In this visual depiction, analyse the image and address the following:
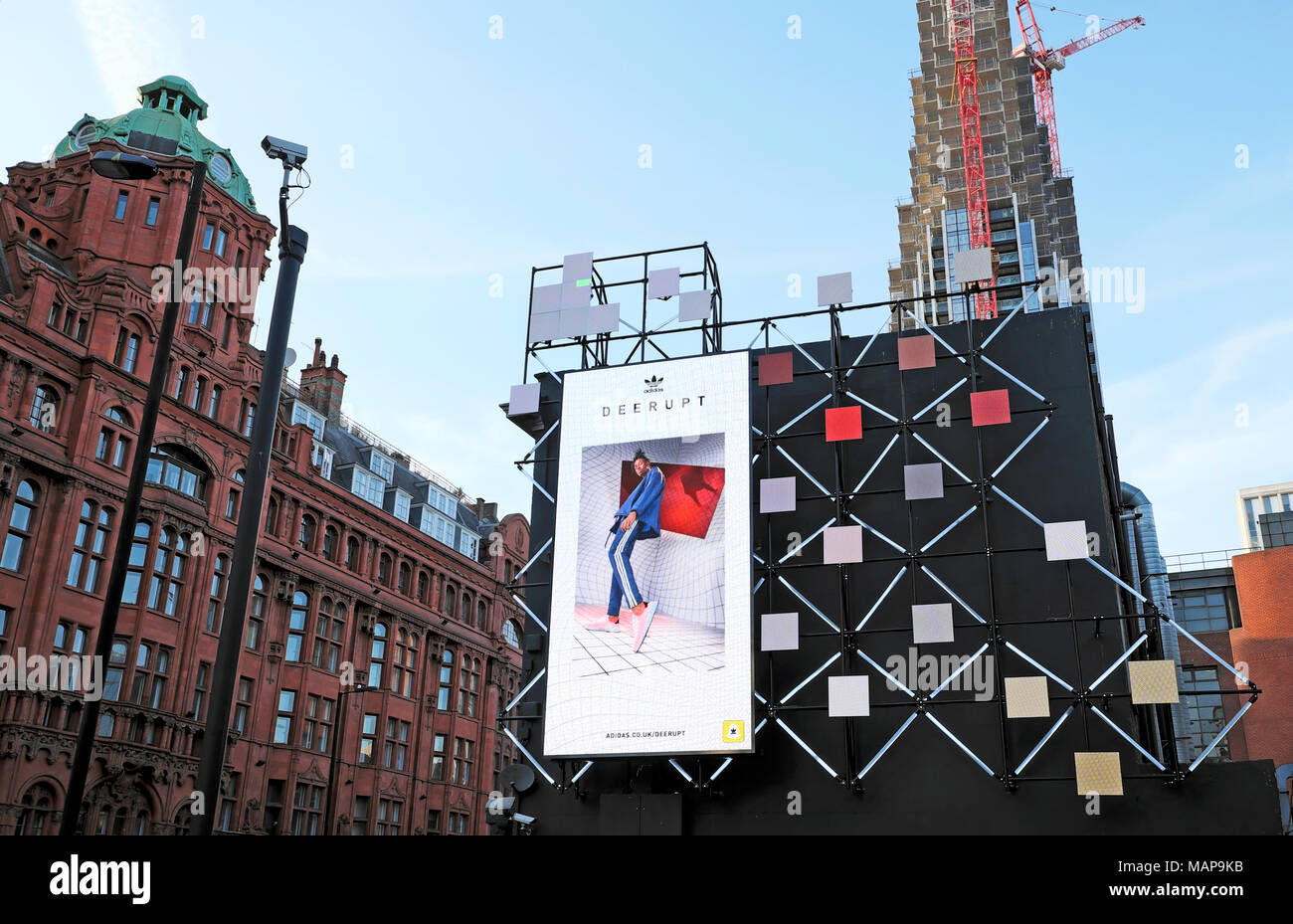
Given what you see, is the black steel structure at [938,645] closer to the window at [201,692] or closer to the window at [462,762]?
the window at [201,692]

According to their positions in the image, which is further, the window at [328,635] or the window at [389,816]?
the window at [389,816]

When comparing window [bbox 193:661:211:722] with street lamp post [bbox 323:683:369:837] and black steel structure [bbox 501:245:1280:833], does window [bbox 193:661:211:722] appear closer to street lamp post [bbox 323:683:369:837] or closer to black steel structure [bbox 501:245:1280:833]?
street lamp post [bbox 323:683:369:837]

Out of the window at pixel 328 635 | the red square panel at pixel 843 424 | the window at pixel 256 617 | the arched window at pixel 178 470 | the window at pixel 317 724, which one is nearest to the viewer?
the red square panel at pixel 843 424

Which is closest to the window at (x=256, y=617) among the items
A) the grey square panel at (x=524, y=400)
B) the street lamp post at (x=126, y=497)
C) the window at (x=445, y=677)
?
the window at (x=445, y=677)

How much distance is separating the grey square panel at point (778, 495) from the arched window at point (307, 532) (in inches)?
1352

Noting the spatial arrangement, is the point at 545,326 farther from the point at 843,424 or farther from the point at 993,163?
the point at 993,163

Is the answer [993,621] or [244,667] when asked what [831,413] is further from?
[244,667]

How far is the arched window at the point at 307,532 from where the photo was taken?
54.2 meters

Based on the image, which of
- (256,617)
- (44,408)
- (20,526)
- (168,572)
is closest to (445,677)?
(256,617)

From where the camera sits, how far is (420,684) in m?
61.4

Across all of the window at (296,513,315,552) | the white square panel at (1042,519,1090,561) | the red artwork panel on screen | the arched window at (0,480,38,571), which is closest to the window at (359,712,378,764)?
the window at (296,513,315,552)

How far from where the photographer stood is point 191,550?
46.2 m

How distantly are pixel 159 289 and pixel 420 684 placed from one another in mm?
26281
